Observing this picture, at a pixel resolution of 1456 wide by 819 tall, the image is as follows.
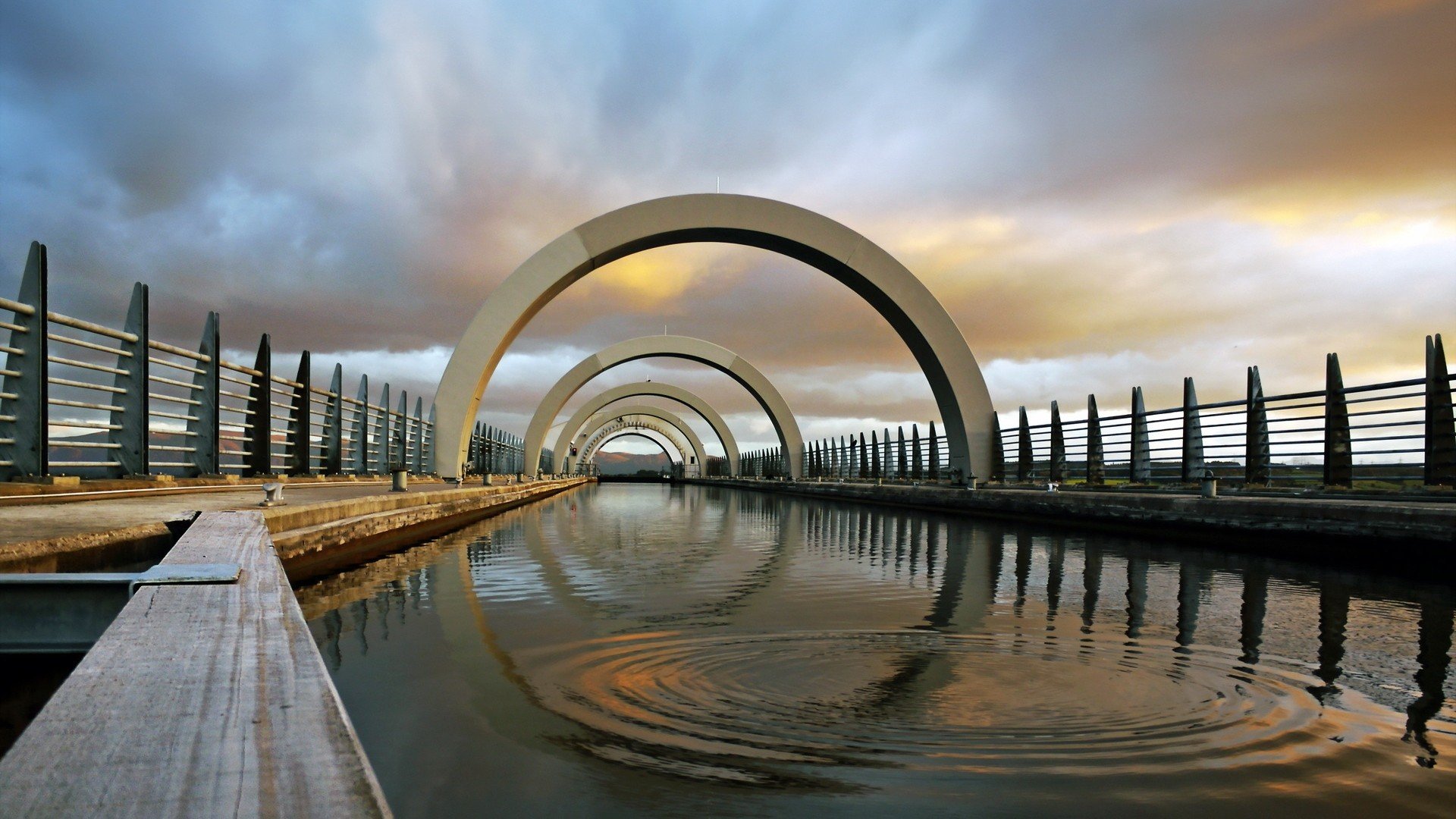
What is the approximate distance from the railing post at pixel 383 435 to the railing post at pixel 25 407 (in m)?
12.8

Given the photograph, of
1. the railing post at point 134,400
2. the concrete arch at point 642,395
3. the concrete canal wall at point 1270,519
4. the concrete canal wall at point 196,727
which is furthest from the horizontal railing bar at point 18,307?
the concrete arch at point 642,395

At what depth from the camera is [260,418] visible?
42.2ft

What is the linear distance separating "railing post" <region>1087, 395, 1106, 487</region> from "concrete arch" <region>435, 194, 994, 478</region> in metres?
4.18

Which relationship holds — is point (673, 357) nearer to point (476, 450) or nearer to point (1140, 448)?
point (476, 450)

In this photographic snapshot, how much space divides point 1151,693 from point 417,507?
343 inches

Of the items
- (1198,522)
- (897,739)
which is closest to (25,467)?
(897,739)

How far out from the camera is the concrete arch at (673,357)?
39.3m

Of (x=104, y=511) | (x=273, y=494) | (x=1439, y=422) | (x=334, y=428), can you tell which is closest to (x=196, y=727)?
(x=104, y=511)

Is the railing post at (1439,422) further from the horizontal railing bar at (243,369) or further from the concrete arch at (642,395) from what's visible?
→ the concrete arch at (642,395)

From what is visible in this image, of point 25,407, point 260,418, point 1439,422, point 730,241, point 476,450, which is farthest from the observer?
point 476,450

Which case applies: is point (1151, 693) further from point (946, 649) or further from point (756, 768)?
point (756, 768)

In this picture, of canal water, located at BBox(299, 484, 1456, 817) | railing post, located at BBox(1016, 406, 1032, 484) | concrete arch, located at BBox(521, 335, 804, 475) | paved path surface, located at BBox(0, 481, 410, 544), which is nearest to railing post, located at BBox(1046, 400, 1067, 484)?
railing post, located at BBox(1016, 406, 1032, 484)

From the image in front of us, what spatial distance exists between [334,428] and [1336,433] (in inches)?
647

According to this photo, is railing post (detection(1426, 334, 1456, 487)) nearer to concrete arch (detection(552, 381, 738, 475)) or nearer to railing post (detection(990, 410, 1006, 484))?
railing post (detection(990, 410, 1006, 484))
